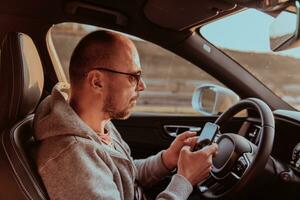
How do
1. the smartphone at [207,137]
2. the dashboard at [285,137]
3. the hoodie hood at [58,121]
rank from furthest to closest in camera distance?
the dashboard at [285,137]
the smartphone at [207,137]
the hoodie hood at [58,121]

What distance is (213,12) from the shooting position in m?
2.65

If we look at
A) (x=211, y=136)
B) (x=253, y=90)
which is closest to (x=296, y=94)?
(x=253, y=90)

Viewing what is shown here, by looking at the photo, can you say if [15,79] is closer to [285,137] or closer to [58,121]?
[58,121]

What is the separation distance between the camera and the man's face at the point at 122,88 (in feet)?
6.64

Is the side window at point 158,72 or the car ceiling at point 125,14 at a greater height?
the car ceiling at point 125,14

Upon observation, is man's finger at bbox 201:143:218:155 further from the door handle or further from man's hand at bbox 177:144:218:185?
the door handle

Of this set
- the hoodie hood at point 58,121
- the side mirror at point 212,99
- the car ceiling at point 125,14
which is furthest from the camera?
the side mirror at point 212,99

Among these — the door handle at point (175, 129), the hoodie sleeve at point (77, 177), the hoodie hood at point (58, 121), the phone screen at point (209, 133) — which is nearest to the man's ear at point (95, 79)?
the hoodie hood at point (58, 121)

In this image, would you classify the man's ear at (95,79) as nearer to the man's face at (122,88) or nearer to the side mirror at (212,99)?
the man's face at (122,88)

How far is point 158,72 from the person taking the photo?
495 centimetres

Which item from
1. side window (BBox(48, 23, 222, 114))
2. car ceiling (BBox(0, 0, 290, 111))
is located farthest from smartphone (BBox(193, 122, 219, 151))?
car ceiling (BBox(0, 0, 290, 111))

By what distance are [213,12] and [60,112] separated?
110 centimetres

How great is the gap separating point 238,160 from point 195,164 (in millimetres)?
299

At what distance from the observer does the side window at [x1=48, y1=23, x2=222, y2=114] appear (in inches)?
121
